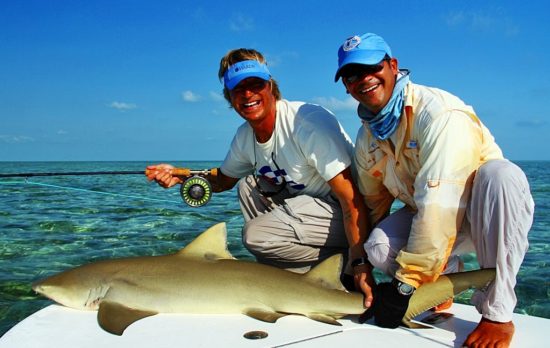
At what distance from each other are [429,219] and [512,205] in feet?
1.43

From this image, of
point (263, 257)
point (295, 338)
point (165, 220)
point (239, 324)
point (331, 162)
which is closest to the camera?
point (295, 338)

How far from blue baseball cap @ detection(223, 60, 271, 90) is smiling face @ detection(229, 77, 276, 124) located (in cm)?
7

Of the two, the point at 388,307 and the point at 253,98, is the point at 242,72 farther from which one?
the point at 388,307

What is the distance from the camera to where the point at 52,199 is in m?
14.2

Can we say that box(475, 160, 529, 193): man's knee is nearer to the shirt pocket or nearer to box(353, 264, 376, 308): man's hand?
the shirt pocket

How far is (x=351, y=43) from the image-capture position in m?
2.98

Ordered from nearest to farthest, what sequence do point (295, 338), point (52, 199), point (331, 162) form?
point (295, 338), point (331, 162), point (52, 199)

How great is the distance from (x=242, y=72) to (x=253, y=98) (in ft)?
0.70

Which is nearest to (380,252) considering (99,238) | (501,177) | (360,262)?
(360,262)

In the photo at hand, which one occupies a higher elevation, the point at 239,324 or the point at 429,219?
the point at 429,219

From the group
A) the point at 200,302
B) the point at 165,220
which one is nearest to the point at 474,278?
the point at 200,302

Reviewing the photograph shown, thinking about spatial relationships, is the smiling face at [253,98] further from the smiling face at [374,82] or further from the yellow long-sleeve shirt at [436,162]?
the yellow long-sleeve shirt at [436,162]

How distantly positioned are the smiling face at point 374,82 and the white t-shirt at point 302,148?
2.37 feet

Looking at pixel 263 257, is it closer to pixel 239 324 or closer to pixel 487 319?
pixel 239 324
